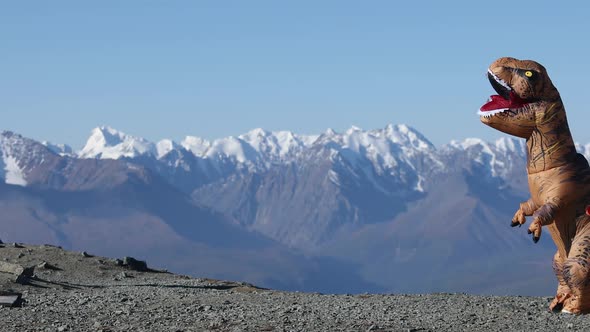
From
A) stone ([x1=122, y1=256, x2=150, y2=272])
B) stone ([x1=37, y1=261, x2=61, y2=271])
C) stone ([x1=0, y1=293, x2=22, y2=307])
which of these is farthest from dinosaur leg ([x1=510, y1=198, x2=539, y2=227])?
stone ([x1=122, y1=256, x2=150, y2=272])

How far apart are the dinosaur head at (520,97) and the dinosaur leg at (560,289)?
286 centimetres

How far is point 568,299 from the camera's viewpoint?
21453 millimetres

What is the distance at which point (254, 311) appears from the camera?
21.3m

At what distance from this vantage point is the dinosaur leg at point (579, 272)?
20797 mm

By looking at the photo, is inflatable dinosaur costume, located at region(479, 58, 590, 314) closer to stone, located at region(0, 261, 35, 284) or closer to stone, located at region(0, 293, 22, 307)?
stone, located at region(0, 293, 22, 307)

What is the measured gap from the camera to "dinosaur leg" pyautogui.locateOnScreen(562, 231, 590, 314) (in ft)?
68.2

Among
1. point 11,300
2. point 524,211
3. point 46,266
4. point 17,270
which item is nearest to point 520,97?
point 524,211

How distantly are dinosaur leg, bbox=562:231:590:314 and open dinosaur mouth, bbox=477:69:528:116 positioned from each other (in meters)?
3.01

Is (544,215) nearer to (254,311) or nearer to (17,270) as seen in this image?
(254,311)

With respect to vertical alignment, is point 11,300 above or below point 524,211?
below

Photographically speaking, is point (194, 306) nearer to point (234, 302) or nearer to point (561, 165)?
point (234, 302)

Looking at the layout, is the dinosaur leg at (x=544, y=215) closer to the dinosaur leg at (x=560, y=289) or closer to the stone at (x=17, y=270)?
the dinosaur leg at (x=560, y=289)

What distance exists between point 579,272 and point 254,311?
268 inches

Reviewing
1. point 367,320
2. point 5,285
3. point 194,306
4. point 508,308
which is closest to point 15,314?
point 194,306
